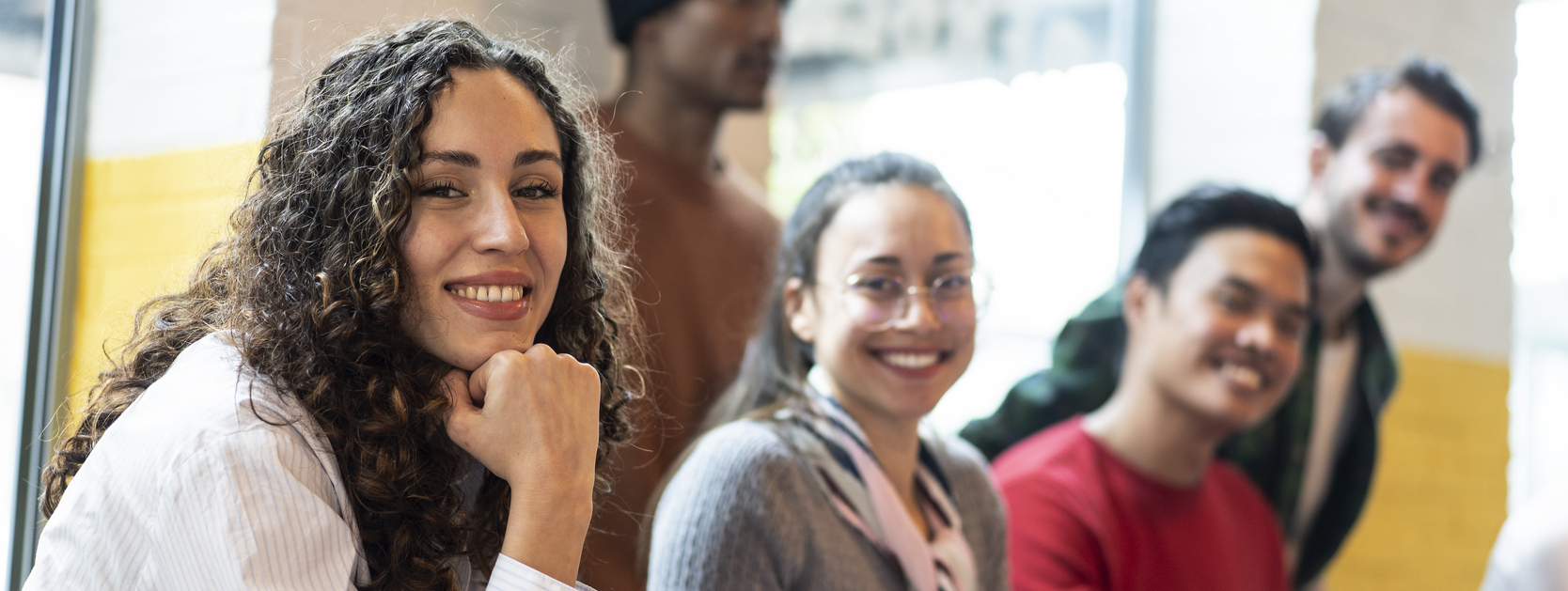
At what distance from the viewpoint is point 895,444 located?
1713mm

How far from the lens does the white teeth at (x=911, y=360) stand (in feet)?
5.41

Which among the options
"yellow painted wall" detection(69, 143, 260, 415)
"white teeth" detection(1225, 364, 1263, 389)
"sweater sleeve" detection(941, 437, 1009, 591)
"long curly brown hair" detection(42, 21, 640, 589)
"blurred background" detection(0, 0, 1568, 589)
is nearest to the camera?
"long curly brown hair" detection(42, 21, 640, 589)

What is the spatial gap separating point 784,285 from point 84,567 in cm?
100

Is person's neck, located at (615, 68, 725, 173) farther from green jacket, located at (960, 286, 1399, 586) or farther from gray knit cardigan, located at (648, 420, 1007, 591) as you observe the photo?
green jacket, located at (960, 286, 1399, 586)

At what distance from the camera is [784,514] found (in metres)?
1.50

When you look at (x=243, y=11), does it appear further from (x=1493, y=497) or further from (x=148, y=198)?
(x=1493, y=497)

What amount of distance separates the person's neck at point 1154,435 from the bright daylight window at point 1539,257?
2.06 metres

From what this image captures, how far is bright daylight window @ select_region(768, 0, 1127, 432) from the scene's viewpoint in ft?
10.4

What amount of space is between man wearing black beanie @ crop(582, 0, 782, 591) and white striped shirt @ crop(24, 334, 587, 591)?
3.33ft

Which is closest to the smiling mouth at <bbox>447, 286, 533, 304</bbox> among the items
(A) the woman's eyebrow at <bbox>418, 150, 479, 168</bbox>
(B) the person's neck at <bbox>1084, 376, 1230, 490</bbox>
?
(A) the woman's eyebrow at <bbox>418, 150, 479, 168</bbox>

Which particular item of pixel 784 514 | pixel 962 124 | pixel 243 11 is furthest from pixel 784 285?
pixel 962 124

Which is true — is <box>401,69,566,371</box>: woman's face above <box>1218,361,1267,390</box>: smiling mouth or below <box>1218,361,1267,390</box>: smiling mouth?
above

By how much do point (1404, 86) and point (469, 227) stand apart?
8.83 feet

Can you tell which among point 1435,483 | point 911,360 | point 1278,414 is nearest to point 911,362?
point 911,360
